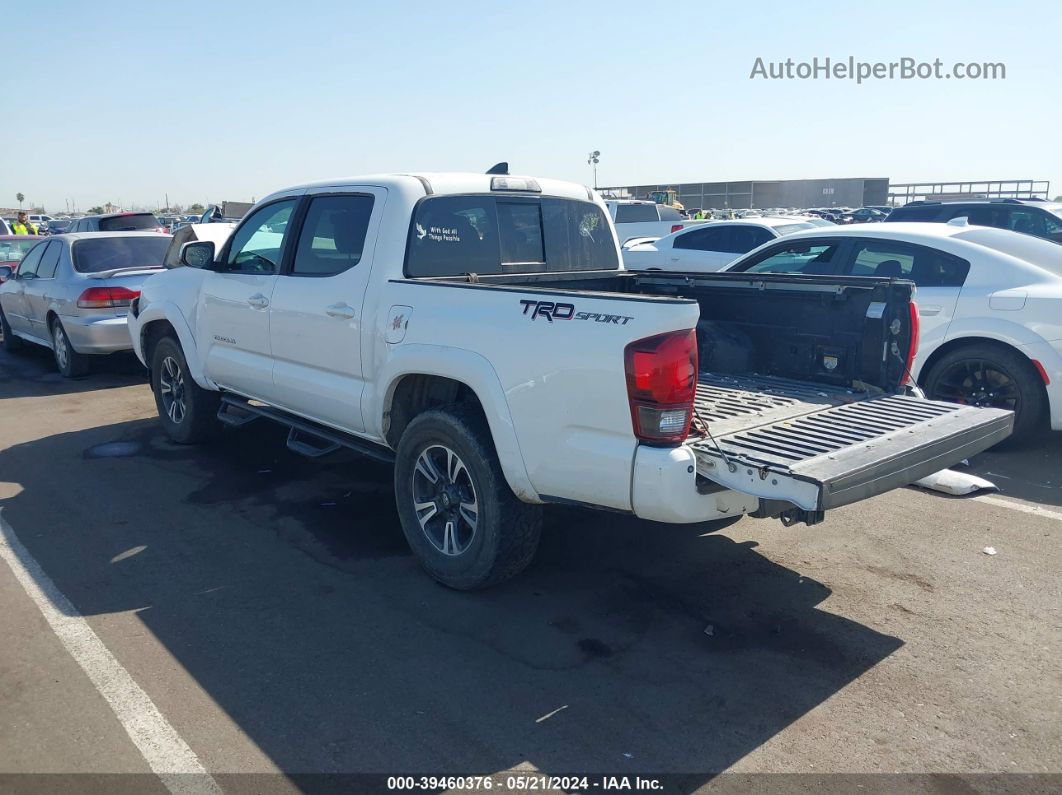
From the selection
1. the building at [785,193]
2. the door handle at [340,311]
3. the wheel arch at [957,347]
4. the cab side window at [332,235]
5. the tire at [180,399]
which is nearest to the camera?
the door handle at [340,311]

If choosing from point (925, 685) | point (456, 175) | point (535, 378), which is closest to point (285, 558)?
point (535, 378)

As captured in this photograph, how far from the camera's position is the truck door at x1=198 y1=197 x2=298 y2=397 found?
5820 millimetres

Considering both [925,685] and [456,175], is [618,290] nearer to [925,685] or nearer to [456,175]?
[456,175]

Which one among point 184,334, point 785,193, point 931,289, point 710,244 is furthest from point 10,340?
point 785,193

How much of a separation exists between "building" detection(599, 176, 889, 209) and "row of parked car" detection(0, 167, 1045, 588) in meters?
55.5

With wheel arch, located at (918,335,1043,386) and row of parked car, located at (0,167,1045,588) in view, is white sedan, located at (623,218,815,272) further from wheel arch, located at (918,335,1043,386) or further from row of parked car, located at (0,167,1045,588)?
wheel arch, located at (918,335,1043,386)

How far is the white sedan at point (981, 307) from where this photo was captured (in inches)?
255

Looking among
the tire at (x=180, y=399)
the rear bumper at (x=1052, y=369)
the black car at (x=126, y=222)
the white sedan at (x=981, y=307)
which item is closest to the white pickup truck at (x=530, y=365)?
the tire at (x=180, y=399)

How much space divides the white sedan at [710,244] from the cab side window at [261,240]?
7923 millimetres

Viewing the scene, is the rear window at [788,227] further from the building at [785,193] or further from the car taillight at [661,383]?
the building at [785,193]

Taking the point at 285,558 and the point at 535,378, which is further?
the point at 285,558

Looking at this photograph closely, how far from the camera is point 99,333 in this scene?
32.5ft

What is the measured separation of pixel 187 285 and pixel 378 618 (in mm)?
3769

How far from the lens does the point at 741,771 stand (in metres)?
Result: 3.08
